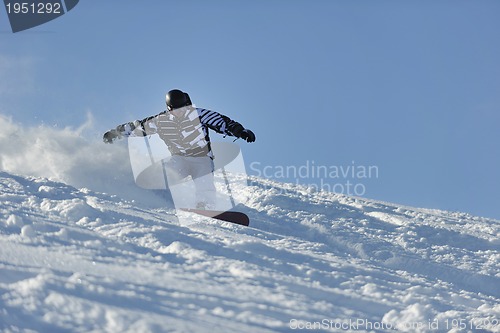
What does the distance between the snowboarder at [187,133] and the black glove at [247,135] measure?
0.14 metres

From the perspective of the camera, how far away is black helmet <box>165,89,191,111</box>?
632 centimetres

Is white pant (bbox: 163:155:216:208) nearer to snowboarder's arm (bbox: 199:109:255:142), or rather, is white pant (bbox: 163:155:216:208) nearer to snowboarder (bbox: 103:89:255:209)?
snowboarder (bbox: 103:89:255:209)

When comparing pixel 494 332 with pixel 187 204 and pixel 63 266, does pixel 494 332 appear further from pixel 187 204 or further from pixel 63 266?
pixel 187 204

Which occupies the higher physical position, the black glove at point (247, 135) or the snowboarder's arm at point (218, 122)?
the snowboarder's arm at point (218, 122)

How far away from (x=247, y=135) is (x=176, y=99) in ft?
3.80

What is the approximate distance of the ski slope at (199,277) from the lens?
3.06 meters

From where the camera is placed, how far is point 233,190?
38.8ft

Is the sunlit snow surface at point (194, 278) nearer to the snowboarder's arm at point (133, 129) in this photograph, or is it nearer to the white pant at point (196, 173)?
the white pant at point (196, 173)

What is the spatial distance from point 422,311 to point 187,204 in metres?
4.27

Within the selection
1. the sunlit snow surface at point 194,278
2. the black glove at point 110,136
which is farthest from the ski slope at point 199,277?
the black glove at point 110,136

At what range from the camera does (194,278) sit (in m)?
3.89

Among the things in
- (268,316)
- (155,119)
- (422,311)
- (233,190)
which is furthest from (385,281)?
(233,190)

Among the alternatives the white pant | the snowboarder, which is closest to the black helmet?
the snowboarder

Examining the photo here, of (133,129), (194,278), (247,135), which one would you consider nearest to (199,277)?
(194,278)
